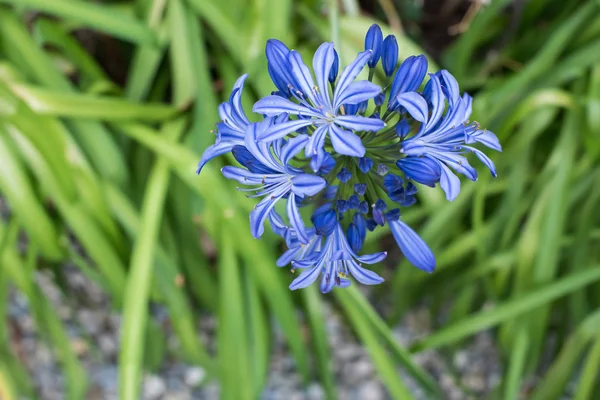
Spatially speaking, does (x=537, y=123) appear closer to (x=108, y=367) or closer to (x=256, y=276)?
(x=256, y=276)

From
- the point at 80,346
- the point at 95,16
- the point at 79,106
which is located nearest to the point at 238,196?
the point at 79,106

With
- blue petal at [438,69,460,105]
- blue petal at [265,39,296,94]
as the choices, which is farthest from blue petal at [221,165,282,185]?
blue petal at [438,69,460,105]

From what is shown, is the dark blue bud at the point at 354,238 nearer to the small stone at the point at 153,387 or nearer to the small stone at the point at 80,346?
the small stone at the point at 153,387

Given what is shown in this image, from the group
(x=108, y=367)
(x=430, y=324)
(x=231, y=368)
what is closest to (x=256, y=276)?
(x=231, y=368)

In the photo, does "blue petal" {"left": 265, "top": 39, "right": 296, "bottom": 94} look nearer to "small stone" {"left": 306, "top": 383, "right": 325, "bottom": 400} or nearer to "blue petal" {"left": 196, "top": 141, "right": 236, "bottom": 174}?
"blue petal" {"left": 196, "top": 141, "right": 236, "bottom": 174}

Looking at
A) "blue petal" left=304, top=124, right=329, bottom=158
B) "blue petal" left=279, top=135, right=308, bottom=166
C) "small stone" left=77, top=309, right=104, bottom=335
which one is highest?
"small stone" left=77, top=309, right=104, bottom=335

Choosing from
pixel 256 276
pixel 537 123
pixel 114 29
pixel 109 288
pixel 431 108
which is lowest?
pixel 431 108
